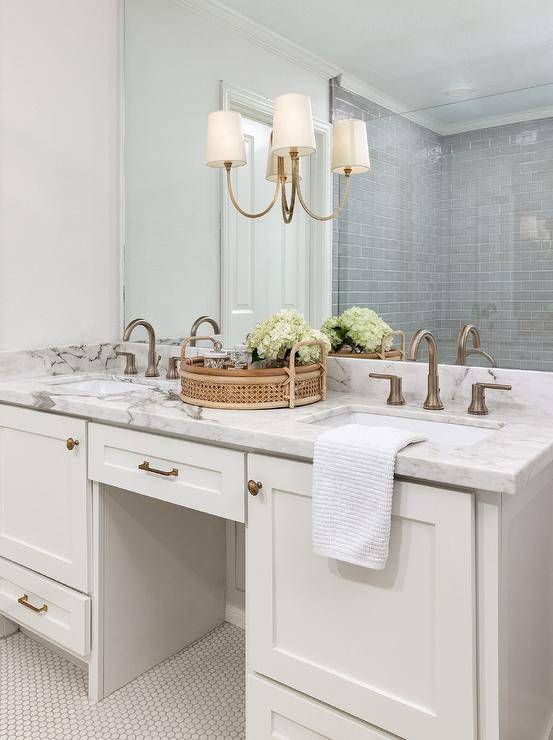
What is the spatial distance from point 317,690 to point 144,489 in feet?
2.09

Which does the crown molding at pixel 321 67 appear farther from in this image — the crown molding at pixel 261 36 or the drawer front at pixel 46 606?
the drawer front at pixel 46 606

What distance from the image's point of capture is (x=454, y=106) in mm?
1656

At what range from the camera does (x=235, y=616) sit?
7.58 ft

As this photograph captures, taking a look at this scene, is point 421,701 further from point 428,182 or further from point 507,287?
point 428,182

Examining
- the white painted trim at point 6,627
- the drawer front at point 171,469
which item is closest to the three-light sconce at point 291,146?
the drawer front at point 171,469

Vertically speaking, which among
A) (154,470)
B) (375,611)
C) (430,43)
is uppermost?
(430,43)

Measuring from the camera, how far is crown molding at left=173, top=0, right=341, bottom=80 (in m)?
1.91

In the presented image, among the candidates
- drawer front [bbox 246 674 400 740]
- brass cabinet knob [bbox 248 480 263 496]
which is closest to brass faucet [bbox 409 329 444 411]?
brass cabinet knob [bbox 248 480 263 496]

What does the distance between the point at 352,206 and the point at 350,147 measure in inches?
6.8

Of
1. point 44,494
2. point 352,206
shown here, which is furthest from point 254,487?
point 352,206

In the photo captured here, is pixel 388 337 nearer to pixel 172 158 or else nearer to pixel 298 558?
pixel 298 558

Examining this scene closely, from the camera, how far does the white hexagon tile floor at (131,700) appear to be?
5.69ft

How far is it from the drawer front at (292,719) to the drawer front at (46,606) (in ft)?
2.08

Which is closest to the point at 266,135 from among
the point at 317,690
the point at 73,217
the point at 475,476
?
the point at 73,217
